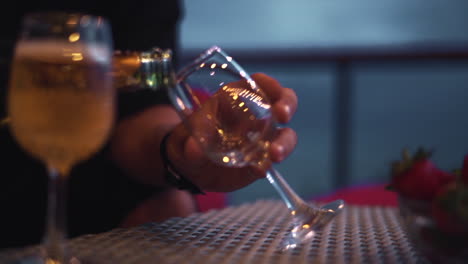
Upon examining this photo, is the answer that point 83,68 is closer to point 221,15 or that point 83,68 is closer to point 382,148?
point 382,148

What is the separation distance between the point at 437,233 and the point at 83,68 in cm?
35

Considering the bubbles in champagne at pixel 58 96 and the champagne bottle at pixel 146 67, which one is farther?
the champagne bottle at pixel 146 67

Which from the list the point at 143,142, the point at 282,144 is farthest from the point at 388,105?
the point at 282,144

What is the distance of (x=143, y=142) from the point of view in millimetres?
999

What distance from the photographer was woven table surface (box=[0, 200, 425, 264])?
52cm

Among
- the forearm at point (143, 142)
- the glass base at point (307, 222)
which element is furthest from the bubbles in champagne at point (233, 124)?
the forearm at point (143, 142)

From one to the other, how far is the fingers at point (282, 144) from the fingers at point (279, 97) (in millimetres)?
26

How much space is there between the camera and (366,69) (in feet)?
7.99

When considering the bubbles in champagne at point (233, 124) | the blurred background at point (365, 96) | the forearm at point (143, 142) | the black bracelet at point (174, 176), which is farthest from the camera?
the blurred background at point (365, 96)

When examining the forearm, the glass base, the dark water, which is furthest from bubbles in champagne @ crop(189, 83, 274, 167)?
the dark water

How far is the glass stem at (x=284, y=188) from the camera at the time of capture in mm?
648

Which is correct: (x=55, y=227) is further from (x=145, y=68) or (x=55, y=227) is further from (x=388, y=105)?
(x=388, y=105)

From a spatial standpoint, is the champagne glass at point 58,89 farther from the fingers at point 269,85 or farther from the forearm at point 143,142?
the forearm at point 143,142

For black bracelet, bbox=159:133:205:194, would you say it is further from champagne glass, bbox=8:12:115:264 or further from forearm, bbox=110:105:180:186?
champagne glass, bbox=8:12:115:264
